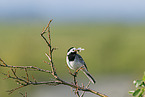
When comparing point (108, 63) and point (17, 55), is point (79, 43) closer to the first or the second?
point (108, 63)

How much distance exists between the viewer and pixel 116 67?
12.8 m

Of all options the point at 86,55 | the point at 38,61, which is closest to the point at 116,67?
the point at 86,55

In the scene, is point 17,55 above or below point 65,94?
above

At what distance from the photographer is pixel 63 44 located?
12.8 meters

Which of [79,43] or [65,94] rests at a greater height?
[79,43]

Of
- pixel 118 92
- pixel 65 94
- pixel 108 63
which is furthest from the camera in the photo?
pixel 108 63

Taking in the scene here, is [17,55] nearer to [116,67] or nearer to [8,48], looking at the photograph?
[8,48]

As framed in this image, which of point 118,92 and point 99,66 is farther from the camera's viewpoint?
point 99,66

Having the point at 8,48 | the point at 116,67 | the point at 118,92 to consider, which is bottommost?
the point at 118,92

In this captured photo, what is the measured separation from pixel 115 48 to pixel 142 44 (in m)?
1.15

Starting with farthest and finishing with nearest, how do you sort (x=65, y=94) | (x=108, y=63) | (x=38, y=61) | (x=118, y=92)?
(x=108, y=63) → (x=38, y=61) → (x=65, y=94) → (x=118, y=92)

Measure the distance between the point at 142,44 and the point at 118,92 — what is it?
13.6 feet

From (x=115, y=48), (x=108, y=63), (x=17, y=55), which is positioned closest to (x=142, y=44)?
(x=115, y=48)

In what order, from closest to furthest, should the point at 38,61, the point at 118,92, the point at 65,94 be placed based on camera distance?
the point at 118,92, the point at 65,94, the point at 38,61
